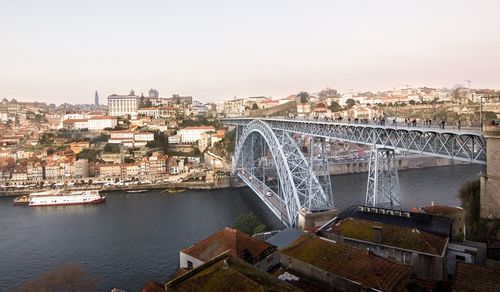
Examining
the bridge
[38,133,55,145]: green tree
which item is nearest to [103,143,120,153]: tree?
[38,133,55,145]: green tree

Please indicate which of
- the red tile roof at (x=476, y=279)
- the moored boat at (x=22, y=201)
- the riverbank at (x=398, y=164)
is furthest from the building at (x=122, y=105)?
the red tile roof at (x=476, y=279)

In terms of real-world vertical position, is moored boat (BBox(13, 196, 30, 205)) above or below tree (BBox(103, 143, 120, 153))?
below

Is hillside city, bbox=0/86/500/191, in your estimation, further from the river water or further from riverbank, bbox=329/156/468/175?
the river water

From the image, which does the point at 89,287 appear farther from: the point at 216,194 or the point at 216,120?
the point at 216,120

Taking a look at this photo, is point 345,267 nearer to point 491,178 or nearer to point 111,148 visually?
point 491,178

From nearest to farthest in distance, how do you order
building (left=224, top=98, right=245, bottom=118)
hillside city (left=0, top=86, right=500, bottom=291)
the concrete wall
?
hillside city (left=0, top=86, right=500, bottom=291), the concrete wall, building (left=224, top=98, right=245, bottom=118)

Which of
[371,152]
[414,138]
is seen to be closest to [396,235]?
[414,138]

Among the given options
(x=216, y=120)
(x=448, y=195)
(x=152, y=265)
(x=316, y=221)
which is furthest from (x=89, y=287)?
(x=216, y=120)
